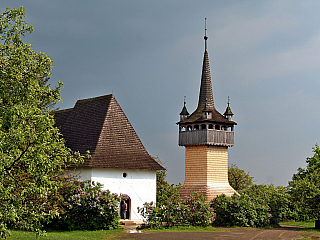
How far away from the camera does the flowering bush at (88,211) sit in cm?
2161

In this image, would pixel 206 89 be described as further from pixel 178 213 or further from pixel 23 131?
pixel 23 131

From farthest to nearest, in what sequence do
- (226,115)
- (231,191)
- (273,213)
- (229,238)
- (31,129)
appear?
(226,115) < (231,191) < (273,213) < (229,238) < (31,129)

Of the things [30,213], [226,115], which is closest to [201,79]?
[226,115]

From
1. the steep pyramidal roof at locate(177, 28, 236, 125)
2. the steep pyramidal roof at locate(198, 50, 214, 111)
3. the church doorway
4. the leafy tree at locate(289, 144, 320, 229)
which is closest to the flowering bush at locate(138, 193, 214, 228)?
the church doorway

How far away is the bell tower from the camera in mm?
35312

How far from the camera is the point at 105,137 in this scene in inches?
1038

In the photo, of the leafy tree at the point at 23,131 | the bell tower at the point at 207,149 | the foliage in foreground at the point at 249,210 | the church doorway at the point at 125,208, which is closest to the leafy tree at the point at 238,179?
the bell tower at the point at 207,149

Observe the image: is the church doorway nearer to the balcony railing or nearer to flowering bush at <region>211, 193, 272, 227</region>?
flowering bush at <region>211, 193, 272, 227</region>

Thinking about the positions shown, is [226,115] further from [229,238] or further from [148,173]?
[229,238]

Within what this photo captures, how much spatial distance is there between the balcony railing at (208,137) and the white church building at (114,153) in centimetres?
988

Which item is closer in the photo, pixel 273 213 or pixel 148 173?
pixel 148 173

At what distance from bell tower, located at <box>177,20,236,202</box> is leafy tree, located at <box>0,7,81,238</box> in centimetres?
2321

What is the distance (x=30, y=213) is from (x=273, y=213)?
20.0 m

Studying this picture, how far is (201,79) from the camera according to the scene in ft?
132
